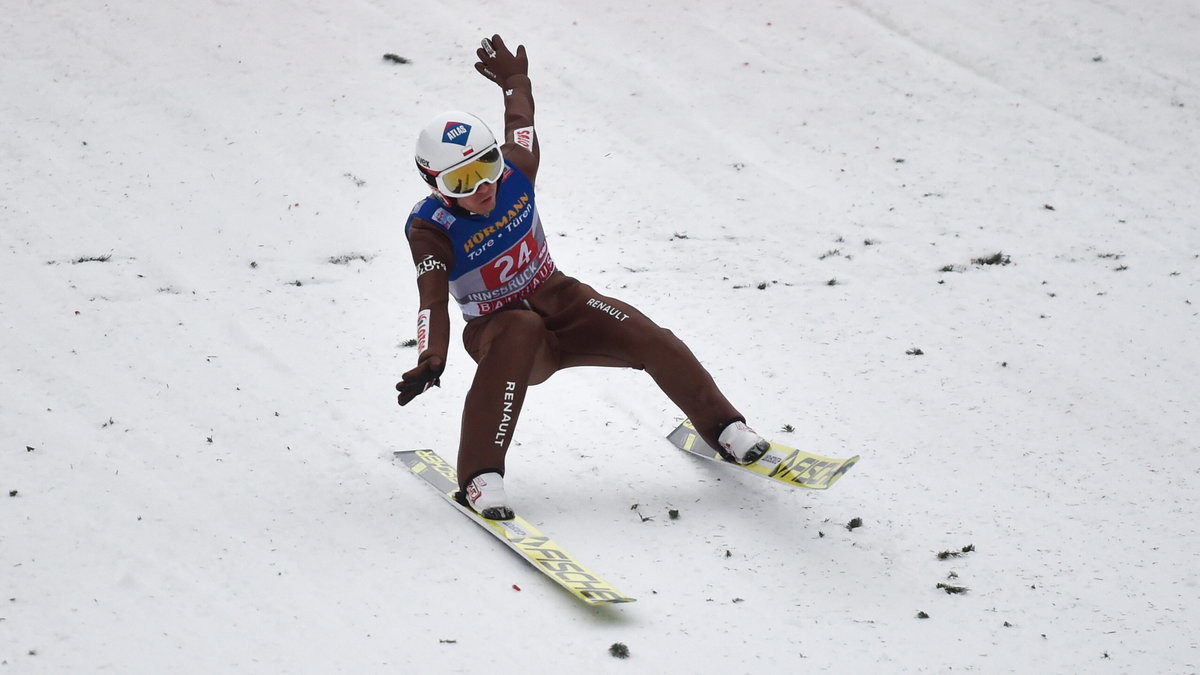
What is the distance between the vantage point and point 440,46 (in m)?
9.77

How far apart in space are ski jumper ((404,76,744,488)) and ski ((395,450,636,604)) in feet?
0.75

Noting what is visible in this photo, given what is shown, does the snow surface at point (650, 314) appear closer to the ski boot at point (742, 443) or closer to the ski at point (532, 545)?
the ski at point (532, 545)

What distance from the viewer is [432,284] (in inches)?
182

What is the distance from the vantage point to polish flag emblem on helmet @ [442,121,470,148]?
463 centimetres

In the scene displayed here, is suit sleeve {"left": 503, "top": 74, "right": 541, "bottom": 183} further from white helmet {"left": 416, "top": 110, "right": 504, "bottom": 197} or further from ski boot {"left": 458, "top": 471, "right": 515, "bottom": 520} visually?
ski boot {"left": 458, "top": 471, "right": 515, "bottom": 520}

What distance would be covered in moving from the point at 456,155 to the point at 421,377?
925 mm

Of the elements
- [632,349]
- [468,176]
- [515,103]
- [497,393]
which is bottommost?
[497,393]

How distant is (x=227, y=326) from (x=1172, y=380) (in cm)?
491

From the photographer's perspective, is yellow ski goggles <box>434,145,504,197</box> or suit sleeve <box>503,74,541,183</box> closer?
yellow ski goggles <box>434,145,504,197</box>

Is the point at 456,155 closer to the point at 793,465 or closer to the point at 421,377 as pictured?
the point at 421,377

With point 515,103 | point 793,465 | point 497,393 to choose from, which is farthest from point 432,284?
point 793,465

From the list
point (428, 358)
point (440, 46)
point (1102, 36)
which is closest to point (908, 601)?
point (428, 358)

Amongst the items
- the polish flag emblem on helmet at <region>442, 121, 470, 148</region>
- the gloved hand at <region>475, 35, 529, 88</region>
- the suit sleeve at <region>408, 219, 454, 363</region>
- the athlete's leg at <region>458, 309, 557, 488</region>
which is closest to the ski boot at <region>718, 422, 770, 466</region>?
the athlete's leg at <region>458, 309, 557, 488</region>

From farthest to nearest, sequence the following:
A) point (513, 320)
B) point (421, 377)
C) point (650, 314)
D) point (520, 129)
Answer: point (650, 314) → point (520, 129) → point (513, 320) → point (421, 377)
